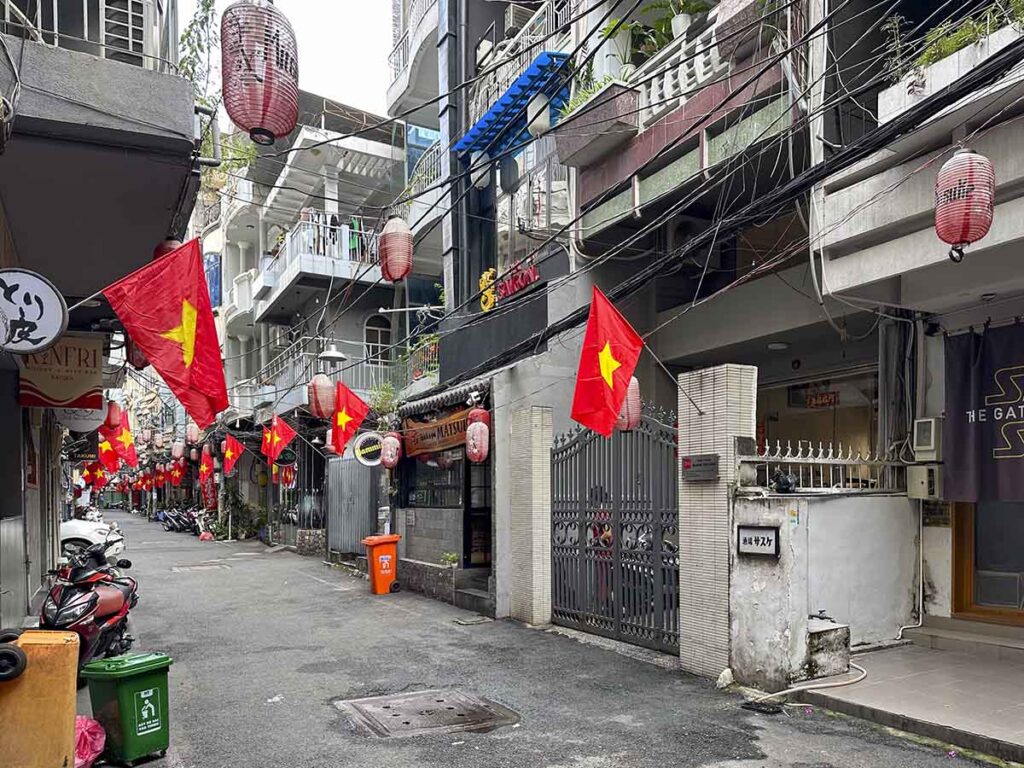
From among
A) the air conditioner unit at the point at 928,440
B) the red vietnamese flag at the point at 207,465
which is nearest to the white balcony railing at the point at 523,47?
the air conditioner unit at the point at 928,440

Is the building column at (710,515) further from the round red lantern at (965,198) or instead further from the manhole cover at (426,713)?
the round red lantern at (965,198)

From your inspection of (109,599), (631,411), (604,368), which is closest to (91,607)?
(109,599)

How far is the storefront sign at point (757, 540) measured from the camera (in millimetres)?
7240

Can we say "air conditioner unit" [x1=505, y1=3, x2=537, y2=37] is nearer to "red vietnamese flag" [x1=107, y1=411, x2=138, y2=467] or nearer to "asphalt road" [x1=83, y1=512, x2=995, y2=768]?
"asphalt road" [x1=83, y1=512, x2=995, y2=768]

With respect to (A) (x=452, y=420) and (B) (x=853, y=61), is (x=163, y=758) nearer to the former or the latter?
(A) (x=452, y=420)

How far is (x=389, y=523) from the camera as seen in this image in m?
15.8

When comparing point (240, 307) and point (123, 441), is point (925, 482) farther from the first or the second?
point (240, 307)

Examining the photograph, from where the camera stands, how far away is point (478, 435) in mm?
11664

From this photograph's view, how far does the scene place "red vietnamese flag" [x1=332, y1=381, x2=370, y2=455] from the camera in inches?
585

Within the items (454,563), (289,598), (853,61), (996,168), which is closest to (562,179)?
(853,61)

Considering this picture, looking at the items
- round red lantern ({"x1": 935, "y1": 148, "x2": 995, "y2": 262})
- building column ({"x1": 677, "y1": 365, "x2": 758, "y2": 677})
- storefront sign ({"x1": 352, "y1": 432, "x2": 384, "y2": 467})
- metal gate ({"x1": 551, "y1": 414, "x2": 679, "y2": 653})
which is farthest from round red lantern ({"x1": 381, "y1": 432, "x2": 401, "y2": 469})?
round red lantern ({"x1": 935, "y1": 148, "x2": 995, "y2": 262})

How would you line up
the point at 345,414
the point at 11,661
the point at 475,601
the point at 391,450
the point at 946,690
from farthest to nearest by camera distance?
the point at 345,414
the point at 391,450
the point at 475,601
the point at 946,690
the point at 11,661

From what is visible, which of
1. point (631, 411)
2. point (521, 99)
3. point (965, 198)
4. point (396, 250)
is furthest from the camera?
point (521, 99)

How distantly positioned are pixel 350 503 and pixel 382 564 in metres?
5.36
